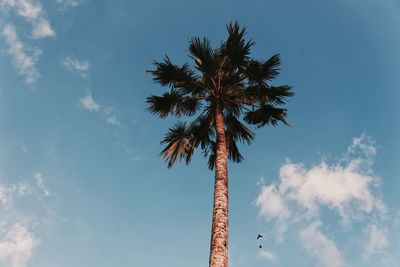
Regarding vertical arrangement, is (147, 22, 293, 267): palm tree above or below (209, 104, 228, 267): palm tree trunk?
above

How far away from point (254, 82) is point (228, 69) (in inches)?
44.8

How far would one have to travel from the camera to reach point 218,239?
9.35 m

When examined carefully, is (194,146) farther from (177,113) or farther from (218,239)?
(218,239)

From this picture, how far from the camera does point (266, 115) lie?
14.5 m

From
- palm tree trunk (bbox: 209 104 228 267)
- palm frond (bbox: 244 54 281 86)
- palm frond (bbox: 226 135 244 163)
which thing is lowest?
palm tree trunk (bbox: 209 104 228 267)

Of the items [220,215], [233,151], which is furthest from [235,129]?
[220,215]

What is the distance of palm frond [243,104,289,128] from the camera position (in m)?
14.3

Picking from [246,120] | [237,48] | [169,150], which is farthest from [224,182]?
[237,48]

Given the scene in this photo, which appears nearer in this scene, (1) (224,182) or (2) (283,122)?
(1) (224,182)

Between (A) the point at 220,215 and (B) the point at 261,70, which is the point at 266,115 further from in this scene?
(A) the point at 220,215

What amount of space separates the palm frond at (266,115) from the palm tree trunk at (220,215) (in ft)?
8.80

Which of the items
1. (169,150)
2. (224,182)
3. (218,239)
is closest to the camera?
(218,239)

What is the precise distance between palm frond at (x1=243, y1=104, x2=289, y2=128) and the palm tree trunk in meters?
2.68

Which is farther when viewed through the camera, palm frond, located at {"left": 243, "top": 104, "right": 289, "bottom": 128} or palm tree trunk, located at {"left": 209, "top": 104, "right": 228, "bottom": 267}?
palm frond, located at {"left": 243, "top": 104, "right": 289, "bottom": 128}
